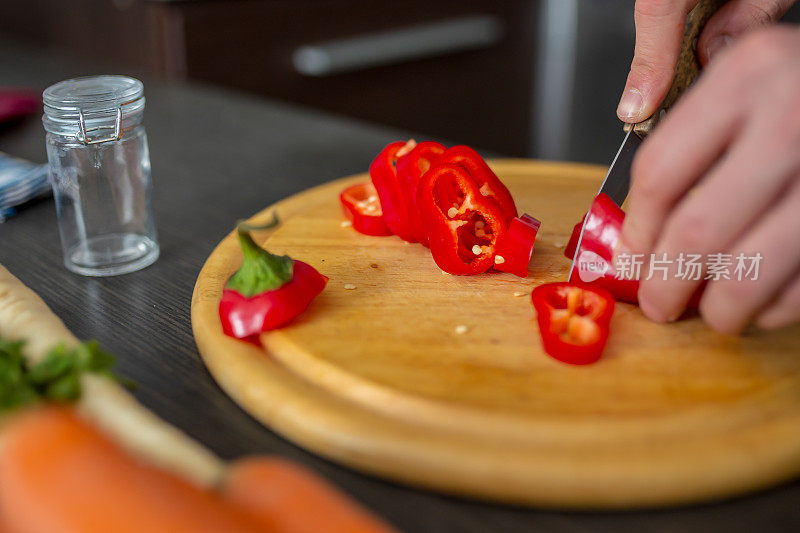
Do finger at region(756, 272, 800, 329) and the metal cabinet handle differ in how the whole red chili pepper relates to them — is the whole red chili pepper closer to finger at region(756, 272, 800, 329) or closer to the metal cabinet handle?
finger at region(756, 272, 800, 329)

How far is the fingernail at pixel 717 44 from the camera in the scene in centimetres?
118

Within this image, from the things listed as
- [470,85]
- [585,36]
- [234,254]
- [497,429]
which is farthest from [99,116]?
[585,36]

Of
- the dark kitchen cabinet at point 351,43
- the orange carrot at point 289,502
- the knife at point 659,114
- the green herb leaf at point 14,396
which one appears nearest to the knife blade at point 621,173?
the knife at point 659,114

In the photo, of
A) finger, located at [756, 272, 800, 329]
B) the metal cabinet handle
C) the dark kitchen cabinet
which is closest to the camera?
A: finger, located at [756, 272, 800, 329]

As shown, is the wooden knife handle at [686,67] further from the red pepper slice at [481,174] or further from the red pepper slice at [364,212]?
the red pepper slice at [364,212]

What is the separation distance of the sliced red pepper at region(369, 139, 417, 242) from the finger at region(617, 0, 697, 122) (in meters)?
0.34

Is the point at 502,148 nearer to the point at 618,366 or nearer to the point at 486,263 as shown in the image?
the point at 486,263

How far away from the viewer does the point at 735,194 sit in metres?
0.70

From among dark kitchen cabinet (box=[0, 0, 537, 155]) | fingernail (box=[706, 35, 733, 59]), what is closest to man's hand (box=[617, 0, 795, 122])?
fingernail (box=[706, 35, 733, 59])

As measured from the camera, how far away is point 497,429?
712 mm

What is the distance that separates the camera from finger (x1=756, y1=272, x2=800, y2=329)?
29.5 inches

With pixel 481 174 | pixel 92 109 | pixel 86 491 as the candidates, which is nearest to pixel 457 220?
pixel 481 174

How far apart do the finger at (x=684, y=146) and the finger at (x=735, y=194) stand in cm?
1

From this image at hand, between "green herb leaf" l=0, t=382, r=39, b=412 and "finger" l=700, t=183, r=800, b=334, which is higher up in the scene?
"finger" l=700, t=183, r=800, b=334
